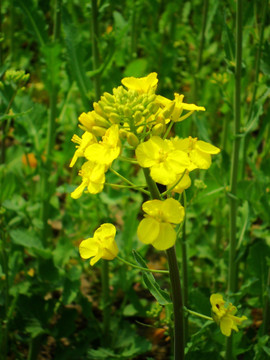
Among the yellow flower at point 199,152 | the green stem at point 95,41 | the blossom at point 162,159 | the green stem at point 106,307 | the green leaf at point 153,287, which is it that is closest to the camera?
the blossom at point 162,159

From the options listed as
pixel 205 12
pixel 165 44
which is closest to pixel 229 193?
pixel 205 12

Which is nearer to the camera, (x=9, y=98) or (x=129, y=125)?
(x=129, y=125)

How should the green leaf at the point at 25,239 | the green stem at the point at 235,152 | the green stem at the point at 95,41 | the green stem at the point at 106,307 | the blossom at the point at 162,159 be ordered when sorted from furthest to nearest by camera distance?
the green stem at the point at 106,307 → the green leaf at the point at 25,239 → the green stem at the point at 95,41 → the green stem at the point at 235,152 → the blossom at the point at 162,159

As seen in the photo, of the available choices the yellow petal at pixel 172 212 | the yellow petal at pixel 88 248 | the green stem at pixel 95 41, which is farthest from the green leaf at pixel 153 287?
the green stem at pixel 95 41

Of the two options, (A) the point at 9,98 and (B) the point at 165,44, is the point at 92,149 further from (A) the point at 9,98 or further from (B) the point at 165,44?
(B) the point at 165,44

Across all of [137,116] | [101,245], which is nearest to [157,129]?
[137,116]

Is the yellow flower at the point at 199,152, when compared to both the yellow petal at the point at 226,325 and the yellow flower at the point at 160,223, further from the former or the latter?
the yellow petal at the point at 226,325

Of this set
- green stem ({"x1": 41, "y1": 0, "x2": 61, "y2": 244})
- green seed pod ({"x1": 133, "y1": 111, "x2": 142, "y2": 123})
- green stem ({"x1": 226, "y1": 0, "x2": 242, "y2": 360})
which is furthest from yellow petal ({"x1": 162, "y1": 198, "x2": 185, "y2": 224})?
green stem ({"x1": 41, "y1": 0, "x2": 61, "y2": 244})
